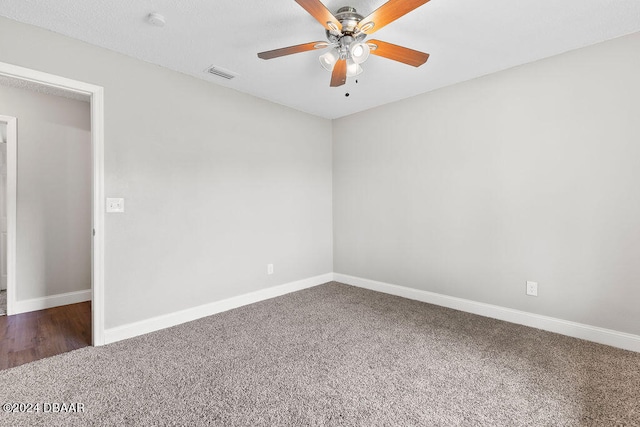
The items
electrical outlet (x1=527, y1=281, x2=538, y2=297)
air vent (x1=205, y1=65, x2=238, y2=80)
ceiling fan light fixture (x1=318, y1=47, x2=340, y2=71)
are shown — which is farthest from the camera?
air vent (x1=205, y1=65, x2=238, y2=80)

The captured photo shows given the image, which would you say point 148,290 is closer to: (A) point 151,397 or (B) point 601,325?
(A) point 151,397

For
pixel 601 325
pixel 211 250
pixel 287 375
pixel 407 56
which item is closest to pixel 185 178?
pixel 211 250

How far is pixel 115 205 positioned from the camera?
2.55 meters

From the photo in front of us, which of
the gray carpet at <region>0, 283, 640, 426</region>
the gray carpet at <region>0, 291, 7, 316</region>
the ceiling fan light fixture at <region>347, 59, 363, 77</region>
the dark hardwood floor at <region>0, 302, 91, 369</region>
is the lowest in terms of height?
the gray carpet at <region>0, 283, 640, 426</region>

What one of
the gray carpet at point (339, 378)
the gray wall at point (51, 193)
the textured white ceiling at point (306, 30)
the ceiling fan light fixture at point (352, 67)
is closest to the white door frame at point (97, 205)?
the gray carpet at point (339, 378)

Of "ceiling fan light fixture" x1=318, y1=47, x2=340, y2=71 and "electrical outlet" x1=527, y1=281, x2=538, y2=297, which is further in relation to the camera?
"electrical outlet" x1=527, y1=281, x2=538, y2=297

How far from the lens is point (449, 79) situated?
3.11m

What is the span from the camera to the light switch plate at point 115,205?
252cm

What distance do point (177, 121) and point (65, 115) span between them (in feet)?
5.90

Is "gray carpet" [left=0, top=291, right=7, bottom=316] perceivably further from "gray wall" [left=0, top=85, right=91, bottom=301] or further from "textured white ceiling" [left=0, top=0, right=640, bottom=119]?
"textured white ceiling" [left=0, top=0, right=640, bottom=119]

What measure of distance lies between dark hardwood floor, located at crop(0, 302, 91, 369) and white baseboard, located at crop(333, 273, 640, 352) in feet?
10.4

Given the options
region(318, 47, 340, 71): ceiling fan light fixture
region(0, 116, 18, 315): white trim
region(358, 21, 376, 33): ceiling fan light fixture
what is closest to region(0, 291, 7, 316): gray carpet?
region(0, 116, 18, 315): white trim

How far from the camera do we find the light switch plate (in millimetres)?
2523

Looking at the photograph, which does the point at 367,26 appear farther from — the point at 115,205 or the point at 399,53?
the point at 115,205
